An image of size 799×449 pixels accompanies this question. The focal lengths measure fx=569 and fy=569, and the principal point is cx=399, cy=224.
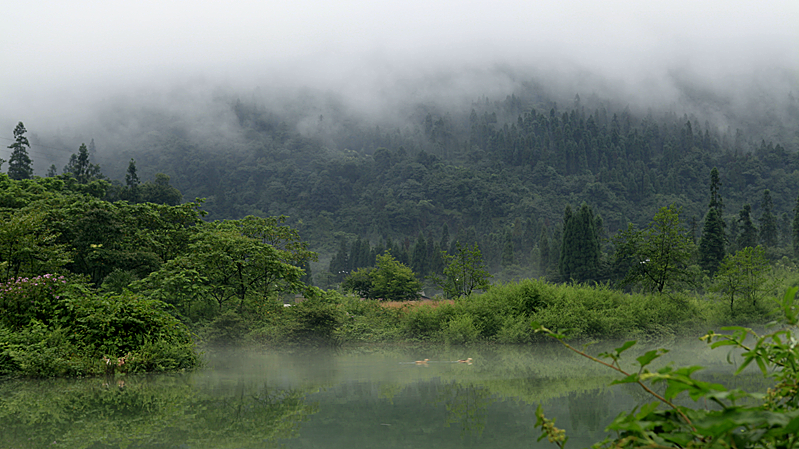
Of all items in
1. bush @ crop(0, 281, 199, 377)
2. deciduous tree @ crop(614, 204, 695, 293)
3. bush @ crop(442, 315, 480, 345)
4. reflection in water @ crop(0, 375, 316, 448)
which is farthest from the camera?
deciduous tree @ crop(614, 204, 695, 293)

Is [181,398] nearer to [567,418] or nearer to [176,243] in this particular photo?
[567,418]

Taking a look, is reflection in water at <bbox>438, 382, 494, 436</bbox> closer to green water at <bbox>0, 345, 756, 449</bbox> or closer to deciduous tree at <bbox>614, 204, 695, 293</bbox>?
green water at <bbox>0, 345, 756, 449</bbox>

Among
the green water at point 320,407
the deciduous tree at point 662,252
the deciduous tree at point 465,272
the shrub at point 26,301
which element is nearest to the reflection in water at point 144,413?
the green water at point 320,407

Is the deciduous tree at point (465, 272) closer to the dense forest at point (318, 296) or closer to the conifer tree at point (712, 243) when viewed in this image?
the dense forest at point (318, 296)

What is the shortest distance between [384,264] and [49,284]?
64.4 feet

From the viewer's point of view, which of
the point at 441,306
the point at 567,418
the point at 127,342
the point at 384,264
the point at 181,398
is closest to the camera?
the point at 567,418

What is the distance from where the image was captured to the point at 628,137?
14588 centimetres

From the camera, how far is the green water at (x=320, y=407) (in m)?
Answer: 4.75

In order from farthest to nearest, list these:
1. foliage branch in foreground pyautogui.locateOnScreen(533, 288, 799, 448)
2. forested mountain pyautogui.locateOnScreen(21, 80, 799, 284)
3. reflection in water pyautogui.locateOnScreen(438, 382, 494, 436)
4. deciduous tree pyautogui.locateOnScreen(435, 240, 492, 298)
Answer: forested mountain pyautogui.locateOnScreen(21, 80, 799, 284) → deciduous tree pyautogui.locateOnScreen(435, 240, 492, 298) → reflection in water pyautogui.locateOnScreen(438, 382, 494, 436) → foliage branch in foreground pyautogui.locateOnScreen(533, 288, 799, 448)

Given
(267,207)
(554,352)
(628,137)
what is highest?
(628,137)

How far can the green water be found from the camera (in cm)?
475

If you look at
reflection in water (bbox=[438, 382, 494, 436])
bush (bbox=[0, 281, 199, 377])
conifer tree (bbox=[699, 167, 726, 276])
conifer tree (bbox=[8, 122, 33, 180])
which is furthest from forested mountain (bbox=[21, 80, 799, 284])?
reflection in water (bbox=[438, 382, 494, 436])

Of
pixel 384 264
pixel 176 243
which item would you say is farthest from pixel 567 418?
pixel 384 264

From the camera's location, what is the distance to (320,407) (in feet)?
20.4
